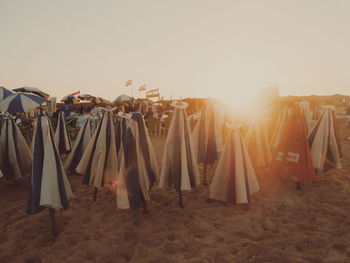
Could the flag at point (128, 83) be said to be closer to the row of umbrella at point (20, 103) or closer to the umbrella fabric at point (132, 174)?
the row of umbrella at point (20, 103)

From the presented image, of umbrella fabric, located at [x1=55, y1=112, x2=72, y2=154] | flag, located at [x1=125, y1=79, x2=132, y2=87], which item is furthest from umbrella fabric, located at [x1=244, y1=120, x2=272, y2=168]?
flag, located at [x1=125, y1=79, x2=132, y2=87]

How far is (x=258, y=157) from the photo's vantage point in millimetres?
6781

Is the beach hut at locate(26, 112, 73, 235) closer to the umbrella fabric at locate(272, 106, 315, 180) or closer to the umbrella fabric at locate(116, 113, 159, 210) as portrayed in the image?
the umbrella fabric at locate(116, 113, 159, 210)

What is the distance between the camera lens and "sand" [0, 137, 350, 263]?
3.19 meters

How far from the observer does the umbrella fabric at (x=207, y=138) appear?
6.28 metres

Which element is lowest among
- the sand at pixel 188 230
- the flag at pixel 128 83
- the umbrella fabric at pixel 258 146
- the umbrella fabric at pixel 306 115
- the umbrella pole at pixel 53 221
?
the sand at pixel 188 230

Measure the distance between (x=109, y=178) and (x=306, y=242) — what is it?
414cm

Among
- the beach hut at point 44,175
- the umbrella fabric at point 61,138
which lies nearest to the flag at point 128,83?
the umbrella fabric at point 61,138

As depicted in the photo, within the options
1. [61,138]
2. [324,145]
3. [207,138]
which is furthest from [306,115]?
[61,138]

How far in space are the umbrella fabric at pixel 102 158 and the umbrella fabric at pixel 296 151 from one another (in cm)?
478

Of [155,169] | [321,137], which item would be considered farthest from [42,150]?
[321,137]

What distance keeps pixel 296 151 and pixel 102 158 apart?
526 cm

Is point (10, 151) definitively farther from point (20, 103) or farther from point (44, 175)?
point (44, 175)

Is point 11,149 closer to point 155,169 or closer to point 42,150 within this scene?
point 42,150
